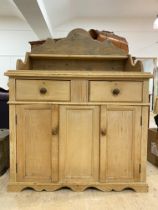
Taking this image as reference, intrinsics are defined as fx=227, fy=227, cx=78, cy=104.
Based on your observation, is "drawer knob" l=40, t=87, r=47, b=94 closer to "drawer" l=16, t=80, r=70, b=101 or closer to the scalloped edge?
"drawer" l=16, t=80, r=70, b=101

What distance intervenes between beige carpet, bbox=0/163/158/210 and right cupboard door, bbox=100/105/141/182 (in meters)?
0.12

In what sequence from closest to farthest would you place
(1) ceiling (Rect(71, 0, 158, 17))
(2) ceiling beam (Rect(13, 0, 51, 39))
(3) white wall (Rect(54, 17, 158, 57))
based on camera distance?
(2) ceiling beam (Rect(13, 0, 51, 39)), (1) ceiling (Rect(71, 0, 158, 17)), (3) white wall (Rect(54, 17, 158, 57))

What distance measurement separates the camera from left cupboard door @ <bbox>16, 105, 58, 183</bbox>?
1.59m

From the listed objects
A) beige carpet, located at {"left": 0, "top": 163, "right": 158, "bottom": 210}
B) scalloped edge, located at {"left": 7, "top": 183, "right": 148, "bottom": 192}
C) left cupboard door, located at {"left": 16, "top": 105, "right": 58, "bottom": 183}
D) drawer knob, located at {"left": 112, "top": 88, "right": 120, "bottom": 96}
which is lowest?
beige carpet, located at {"left": 0, "top": 163, "right": 158, "bottom": 210}

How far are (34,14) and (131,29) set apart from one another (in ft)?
11.5

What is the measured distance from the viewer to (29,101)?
5.16ft

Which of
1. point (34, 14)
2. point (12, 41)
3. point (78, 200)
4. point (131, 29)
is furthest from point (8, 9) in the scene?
point (78, 200)

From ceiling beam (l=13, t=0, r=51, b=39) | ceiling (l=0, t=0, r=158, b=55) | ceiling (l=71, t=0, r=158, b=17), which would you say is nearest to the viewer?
ceiling beam (l=13, t=0, r=51, b=39)

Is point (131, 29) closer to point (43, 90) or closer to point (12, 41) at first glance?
point (12, 41)

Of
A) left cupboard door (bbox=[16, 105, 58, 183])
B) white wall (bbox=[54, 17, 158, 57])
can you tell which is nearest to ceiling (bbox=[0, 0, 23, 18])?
white wall (bbox=[54, 17, 158, 57])

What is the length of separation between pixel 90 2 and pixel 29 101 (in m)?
4.44

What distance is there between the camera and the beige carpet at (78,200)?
55.7 inches

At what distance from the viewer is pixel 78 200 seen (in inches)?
59.1

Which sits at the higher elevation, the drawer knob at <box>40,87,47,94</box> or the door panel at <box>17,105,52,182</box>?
the drawer knob at <box>40,87,47,94</box>
